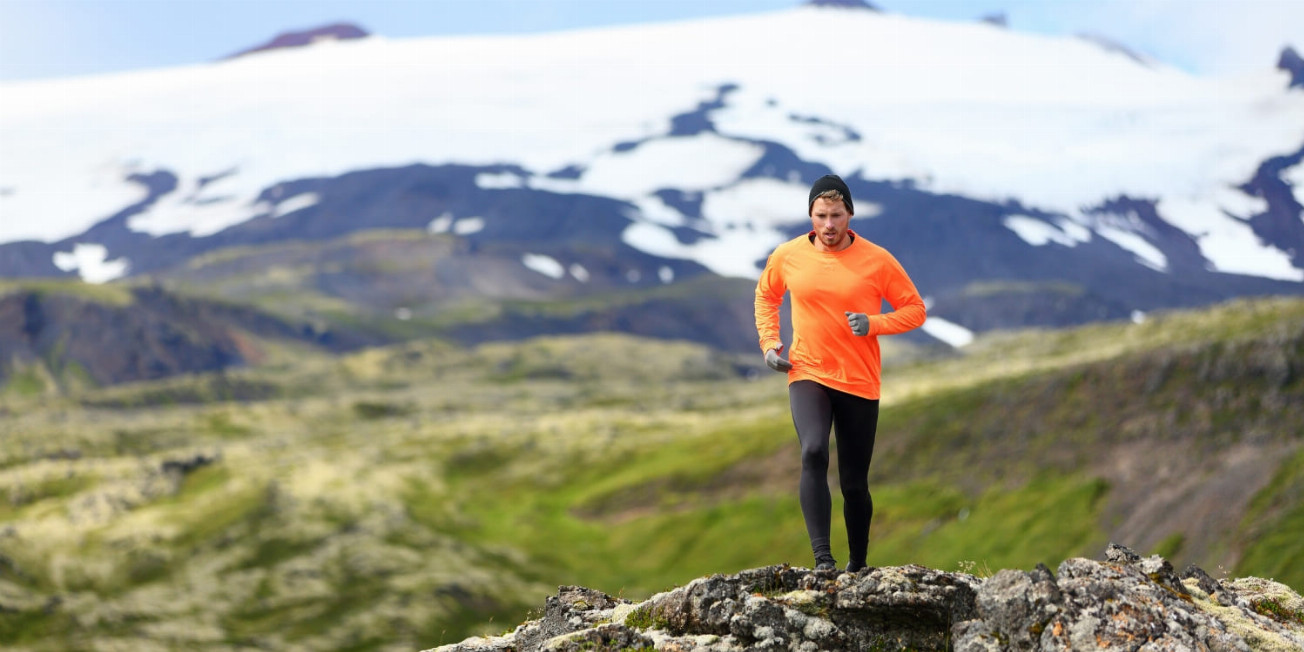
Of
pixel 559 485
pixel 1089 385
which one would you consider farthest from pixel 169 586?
pixel 1089 385

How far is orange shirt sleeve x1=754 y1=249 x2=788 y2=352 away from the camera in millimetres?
16438

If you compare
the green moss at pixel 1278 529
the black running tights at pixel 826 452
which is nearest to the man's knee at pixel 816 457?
the black running tights at pixel 826 452

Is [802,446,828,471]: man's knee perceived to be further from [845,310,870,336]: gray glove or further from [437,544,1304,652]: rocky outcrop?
[845,310,870,336]: gray glove

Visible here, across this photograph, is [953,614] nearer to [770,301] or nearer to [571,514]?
[770,301]

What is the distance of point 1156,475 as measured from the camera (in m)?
102

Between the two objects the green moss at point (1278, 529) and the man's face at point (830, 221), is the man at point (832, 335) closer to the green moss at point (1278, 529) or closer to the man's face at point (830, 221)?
the man's face at point (830, 221)

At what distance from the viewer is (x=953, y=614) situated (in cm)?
1507

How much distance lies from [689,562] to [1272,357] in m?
63.7

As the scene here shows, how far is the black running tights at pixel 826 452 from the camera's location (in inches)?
622

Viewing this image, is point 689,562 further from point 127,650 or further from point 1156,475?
point 127,650

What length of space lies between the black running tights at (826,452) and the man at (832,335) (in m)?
0.01

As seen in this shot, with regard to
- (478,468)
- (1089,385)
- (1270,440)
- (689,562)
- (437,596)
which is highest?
(1270,440)

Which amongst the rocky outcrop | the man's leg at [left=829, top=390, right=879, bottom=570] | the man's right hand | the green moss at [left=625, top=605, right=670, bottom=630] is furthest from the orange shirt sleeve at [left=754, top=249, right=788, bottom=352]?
the green moss at [left=625, top=605, right=670, bottom=630]

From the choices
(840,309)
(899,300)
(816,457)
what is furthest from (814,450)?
(899,300)
